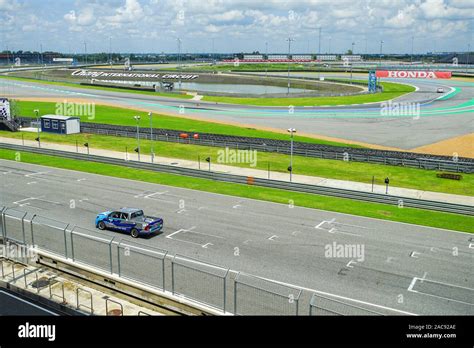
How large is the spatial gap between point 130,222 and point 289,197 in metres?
14.2

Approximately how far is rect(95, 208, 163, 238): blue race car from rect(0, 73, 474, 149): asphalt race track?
36967mm

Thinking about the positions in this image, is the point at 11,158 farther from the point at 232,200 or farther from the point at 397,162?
the point at 397,162

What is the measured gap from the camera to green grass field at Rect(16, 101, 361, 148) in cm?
6244

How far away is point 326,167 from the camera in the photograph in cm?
4562

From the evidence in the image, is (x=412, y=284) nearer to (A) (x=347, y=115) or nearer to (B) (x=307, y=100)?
(A) (x=347, y=115)

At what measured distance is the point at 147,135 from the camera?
200ft

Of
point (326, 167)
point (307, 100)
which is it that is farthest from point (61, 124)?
point (307, 100)

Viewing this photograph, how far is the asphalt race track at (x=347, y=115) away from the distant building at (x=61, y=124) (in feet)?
71.2

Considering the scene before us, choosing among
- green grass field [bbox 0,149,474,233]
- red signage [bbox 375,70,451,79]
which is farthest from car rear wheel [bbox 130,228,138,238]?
red signage [bbox 375,70,451,79]

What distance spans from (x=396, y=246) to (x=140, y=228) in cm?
1457

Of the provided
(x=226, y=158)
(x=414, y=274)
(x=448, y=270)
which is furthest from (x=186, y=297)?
(x=226, y=158)

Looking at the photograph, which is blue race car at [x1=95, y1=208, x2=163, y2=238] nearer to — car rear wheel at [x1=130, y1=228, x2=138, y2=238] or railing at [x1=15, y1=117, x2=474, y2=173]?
car rear wheel at [x1=130, y1=228, x2=138, y2=238]

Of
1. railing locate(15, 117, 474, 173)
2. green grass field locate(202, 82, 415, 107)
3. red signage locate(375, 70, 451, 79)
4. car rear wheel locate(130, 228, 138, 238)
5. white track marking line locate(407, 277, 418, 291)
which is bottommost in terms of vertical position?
white track marking line locate(407, 277, 418, 291)
